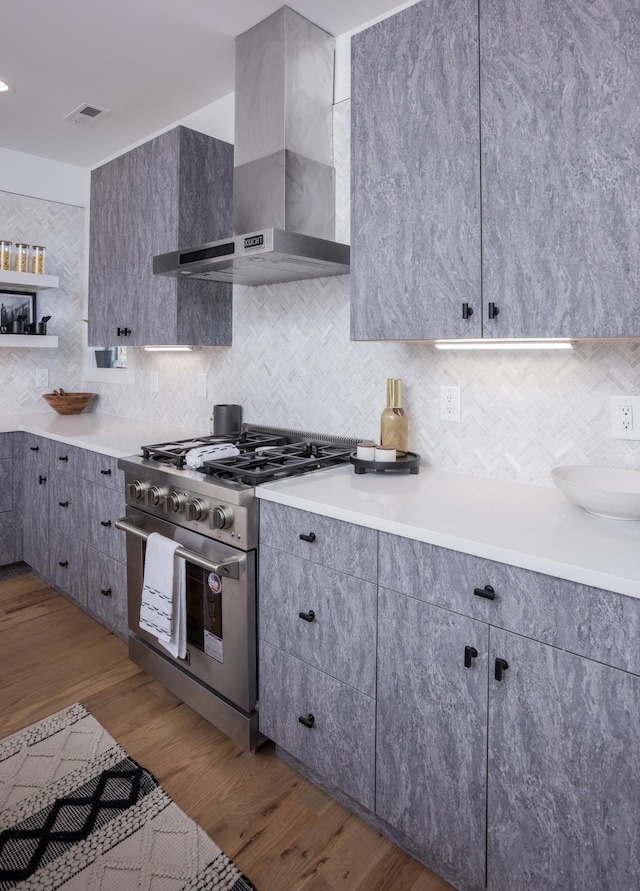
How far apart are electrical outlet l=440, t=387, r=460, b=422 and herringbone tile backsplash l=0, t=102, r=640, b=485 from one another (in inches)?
0.9

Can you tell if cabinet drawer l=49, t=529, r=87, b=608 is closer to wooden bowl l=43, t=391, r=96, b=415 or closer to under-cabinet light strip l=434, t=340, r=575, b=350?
wooden bowl l=43, t=391, r=96, b=415

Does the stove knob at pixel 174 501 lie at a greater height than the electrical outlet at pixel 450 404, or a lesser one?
lesser

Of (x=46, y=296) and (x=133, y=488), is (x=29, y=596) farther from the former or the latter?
(x=46, y=296)

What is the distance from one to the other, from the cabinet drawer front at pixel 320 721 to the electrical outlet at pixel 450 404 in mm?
999

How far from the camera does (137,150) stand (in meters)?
2.94

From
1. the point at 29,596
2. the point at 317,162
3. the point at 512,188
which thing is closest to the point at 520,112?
the point at 512,188

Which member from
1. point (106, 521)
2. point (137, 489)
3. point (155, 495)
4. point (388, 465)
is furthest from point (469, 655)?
point (106, 521)

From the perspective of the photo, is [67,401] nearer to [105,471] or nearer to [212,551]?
[105,471]

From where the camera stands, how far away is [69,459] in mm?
2971

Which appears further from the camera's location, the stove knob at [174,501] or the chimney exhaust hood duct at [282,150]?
the chimney exhaust hood duct at [282,150]

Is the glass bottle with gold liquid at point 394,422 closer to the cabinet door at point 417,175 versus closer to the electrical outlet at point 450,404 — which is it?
the electrical outlet at point 450,404

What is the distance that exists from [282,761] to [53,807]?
0.72m

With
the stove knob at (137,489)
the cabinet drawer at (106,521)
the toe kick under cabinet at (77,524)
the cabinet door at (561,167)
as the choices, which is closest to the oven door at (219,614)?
the stove knob at (137,489)

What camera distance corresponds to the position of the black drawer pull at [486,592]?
1294mm
